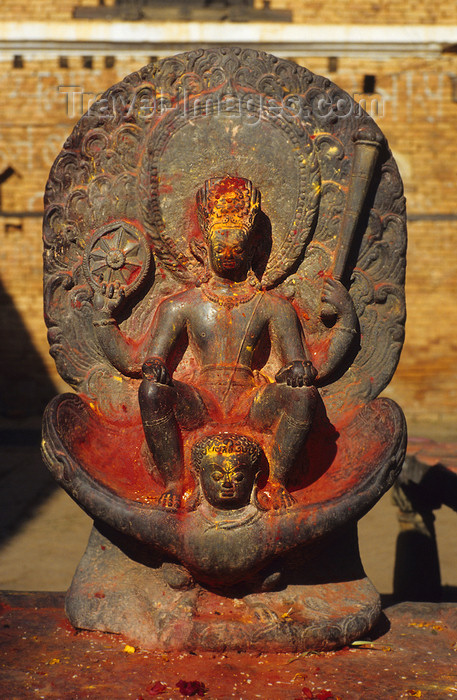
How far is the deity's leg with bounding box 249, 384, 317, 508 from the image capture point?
3.60 m

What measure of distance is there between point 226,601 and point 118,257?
1688mm

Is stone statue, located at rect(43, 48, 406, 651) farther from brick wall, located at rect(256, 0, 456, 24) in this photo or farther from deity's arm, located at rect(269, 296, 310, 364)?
brick wall, located at rect(256, 0, 456, 24)

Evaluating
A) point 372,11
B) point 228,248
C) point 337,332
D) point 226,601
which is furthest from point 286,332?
point 372,11

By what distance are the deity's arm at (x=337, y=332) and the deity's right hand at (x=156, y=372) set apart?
0.86 m

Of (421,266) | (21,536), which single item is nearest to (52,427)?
(21,536)

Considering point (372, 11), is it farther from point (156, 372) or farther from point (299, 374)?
point (156, 372)

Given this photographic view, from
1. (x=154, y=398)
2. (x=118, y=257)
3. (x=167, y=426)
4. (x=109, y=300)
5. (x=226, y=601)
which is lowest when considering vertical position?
(x=226, y=601)

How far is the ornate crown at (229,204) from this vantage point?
3.96 meters

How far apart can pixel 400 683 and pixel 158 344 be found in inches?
70.3

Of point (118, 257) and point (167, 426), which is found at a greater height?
point (118, 257)

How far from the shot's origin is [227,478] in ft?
11.5

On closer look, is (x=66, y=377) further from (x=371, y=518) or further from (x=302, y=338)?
(x=371, y=518)

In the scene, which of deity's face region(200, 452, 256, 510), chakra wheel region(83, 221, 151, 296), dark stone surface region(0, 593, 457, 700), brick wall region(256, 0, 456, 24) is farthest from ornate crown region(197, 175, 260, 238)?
brick wall region(256, 0, 456, 24)

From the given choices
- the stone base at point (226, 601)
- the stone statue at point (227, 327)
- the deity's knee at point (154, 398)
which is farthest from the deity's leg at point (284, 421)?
the deity's knee at point (154, 398)
